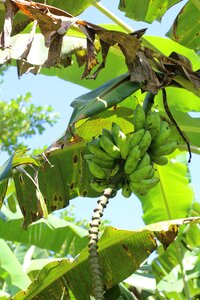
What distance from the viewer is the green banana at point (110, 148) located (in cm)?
141

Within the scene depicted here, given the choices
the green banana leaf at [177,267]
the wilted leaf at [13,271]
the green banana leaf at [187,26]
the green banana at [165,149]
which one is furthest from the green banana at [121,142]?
the green banana leaf at [177,267]

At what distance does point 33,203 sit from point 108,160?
656 mm

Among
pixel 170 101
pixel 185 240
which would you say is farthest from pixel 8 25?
pixel 185 240

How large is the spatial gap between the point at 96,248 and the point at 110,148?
1.19 feet

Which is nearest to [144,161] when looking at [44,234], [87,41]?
[87,41]


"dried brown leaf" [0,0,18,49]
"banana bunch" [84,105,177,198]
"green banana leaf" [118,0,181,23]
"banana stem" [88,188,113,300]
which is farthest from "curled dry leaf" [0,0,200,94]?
"green banana leaf" [118,0,181,23]

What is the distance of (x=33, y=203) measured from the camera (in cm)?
201

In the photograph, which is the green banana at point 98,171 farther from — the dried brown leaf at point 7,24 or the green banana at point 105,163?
the dried brown leaf at point 7,24

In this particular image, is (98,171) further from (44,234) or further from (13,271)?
(44,234)

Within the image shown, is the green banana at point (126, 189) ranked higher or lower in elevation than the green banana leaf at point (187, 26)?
lower

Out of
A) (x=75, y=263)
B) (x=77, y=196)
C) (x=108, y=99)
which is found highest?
(x=108, y=99)

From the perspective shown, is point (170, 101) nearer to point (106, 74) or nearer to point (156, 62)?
point (106, 74)

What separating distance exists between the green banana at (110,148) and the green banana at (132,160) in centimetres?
4

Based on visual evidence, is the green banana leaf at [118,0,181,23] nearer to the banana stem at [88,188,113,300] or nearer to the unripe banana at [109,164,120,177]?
the unripe banana at [109,164,120,177]
